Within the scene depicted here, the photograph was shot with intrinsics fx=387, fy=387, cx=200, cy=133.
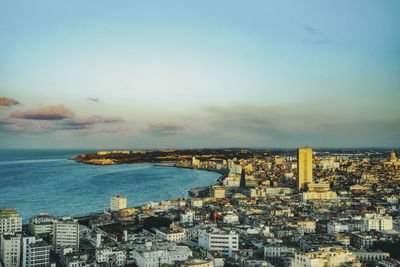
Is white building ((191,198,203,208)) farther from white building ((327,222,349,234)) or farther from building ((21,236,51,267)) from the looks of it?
building ((21,236,51,267))

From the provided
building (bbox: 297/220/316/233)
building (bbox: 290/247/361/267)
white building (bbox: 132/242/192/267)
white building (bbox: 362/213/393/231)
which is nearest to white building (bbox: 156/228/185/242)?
white building (bbox: 132/242/192/267)

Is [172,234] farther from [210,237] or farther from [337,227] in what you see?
[337,227]

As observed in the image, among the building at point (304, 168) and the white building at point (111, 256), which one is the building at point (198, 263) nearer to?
the white building at point (111, 256)

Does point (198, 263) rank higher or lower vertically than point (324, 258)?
lower

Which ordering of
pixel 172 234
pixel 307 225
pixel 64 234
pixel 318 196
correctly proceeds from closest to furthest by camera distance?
1. pixel 64 234
2. pixel 172 234
3. pixel 307 225
4. pixel 318 196

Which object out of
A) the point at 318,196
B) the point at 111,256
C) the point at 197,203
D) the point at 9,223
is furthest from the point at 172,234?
the point at 318,196

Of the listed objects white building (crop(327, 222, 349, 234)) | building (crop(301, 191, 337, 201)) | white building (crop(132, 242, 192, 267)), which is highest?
white building (crop(132, 242, 192, 267))
